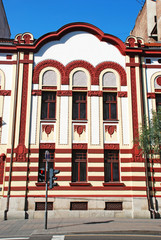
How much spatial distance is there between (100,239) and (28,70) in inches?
480

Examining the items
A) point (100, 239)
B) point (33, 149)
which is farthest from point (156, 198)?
point (33, 149)

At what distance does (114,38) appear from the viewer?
17.8 m

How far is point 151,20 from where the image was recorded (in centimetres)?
2866

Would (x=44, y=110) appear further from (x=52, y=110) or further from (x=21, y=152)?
(x=21, y=152)

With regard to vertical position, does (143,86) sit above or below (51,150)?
Result: above

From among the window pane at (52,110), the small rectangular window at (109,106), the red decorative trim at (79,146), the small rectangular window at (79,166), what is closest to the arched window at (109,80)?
the small rectangular window at (109,106)

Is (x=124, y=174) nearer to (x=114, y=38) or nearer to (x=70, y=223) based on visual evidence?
(x=70, y=223)

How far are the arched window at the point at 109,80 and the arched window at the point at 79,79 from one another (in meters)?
1.41

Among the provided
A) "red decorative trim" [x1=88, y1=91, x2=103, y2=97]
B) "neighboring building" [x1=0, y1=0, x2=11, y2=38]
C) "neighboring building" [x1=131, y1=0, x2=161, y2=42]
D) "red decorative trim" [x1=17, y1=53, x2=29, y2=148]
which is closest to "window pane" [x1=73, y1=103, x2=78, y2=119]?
"red decorative trim" [x1=88, y1=91, x2=103, y2=97]

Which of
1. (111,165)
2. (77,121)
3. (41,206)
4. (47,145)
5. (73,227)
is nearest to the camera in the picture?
(73,227)

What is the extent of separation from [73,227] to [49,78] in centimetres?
1022

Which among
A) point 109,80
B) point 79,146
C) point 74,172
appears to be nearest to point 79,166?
point 74,172

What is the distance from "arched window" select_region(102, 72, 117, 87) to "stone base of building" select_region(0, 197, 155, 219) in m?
7.99

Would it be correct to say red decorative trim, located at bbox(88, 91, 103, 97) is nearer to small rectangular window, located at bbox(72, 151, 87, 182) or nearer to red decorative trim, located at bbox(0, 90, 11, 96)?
small rectangular window, located at bbox(72, 151, 87, 182)
